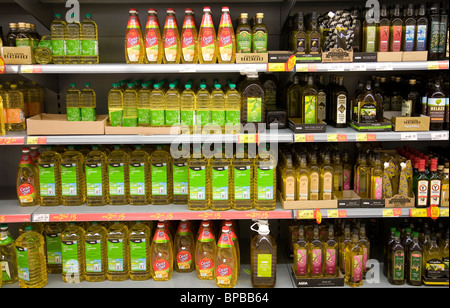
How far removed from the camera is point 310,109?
311 centimetres

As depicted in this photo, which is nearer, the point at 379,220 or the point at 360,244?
the point at 360,244

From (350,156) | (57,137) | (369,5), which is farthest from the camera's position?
(350,156)

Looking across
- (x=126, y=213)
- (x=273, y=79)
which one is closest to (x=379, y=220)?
(x=273, y=79)

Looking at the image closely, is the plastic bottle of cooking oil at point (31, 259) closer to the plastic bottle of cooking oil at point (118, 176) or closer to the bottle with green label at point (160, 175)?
the plastic bottle of cooking oil at point (118, 176)

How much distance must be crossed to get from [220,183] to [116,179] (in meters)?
0.74

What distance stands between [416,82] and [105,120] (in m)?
2.28

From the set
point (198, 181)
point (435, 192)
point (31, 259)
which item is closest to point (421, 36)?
point (435, 192)

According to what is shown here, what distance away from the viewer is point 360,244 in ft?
10.4

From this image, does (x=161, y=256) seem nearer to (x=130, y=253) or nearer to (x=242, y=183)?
(x=130, y=253)

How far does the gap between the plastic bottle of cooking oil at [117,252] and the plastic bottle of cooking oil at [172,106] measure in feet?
2.82

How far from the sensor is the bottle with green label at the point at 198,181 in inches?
122

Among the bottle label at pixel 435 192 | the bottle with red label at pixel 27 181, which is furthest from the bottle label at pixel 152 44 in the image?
the bottle label at pixel 435 192

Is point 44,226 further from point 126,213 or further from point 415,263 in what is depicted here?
point 415,263

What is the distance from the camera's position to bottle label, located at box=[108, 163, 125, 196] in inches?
125
